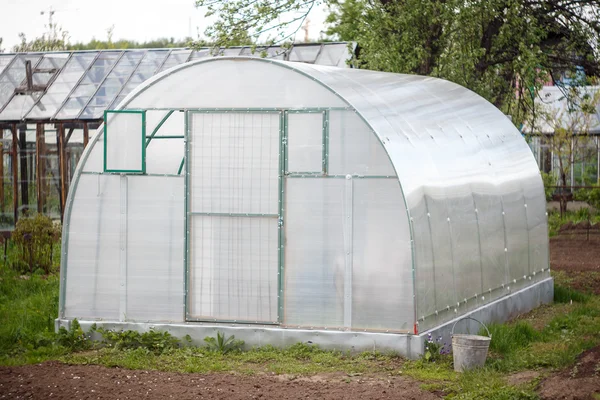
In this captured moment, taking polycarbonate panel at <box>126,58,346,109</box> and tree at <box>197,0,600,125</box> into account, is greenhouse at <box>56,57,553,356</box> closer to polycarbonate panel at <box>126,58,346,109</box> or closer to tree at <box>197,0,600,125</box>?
polycarbonate panel at <box>126,58,346,109</box>

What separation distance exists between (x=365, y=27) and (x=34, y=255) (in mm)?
6396

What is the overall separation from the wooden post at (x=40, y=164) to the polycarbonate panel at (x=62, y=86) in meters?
0.34

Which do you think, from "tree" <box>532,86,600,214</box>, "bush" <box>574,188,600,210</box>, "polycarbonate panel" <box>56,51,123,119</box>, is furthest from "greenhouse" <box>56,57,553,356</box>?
"tree" <box>532,86,600,214</box>

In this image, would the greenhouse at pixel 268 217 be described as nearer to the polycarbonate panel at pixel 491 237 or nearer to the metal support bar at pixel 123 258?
the metal support bar at pixel 123 258

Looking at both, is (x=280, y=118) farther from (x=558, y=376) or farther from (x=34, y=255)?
(x=34, y=255)

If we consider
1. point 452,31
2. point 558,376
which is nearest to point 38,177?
point 452,31

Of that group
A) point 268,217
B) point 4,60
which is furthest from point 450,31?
point 4,60

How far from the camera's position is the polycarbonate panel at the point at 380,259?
9562 millimetres

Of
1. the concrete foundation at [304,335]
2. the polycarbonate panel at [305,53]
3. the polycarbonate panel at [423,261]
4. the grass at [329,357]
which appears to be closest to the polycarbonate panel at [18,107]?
the polycarbonate panel at [305,53]

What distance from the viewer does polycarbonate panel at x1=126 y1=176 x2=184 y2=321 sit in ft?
33.5

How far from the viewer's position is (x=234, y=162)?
33.3ft

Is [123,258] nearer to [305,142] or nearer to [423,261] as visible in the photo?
[305,142]

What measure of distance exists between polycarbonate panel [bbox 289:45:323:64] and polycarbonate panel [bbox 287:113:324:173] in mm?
10166

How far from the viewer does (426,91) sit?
12.4 meters
